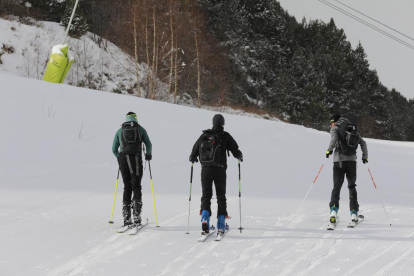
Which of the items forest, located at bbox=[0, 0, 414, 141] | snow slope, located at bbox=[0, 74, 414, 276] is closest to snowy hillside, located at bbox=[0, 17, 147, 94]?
forest, located at bbox=[0, 0, 414, 141]

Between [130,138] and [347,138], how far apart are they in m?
3.30

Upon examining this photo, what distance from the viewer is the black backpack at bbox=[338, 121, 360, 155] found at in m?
8.12

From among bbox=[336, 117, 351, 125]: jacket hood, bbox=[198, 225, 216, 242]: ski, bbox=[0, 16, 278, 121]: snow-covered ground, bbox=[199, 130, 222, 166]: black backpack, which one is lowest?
bbox=[198, 225, 216, 242]: ski

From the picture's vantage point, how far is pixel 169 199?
415 inches

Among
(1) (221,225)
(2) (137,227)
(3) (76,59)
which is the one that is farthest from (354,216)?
(3) (76,59)

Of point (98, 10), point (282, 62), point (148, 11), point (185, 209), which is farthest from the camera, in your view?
point (282, 62)

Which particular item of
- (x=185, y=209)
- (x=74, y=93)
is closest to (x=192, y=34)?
(x=74, y=93)

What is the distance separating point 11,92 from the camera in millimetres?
17656

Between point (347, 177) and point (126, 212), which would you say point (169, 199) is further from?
point (347, 177)

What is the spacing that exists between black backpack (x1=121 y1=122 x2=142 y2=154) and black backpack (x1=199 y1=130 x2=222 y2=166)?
3.48 ft

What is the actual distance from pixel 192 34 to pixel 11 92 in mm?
20630

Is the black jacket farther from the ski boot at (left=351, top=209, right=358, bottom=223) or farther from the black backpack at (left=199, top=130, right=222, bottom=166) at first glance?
the ski boot at (left=351, top=209, right=358, bottom=223)

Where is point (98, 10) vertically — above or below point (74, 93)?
above

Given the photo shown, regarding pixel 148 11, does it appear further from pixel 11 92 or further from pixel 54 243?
pixel 54 243
